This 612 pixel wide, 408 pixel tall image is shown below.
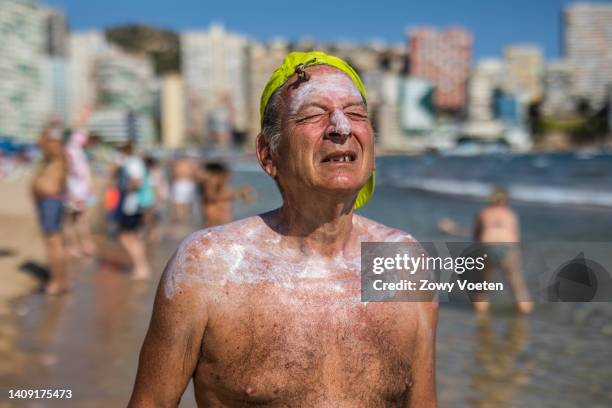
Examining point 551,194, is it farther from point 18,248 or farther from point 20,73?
point 20,73

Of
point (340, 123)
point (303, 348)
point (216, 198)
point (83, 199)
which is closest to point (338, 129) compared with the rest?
point (340, 123)

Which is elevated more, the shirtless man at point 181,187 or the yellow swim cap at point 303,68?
the shirtless man at point 181,187

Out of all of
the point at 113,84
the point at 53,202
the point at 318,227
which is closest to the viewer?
the point at 318,227

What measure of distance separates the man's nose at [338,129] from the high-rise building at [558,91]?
16399cm

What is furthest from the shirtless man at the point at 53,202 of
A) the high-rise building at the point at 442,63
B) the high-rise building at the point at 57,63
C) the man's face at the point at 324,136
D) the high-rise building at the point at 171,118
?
the high-rise building at the point at 442,63

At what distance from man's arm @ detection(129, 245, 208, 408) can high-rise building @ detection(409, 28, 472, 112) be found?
17157 cm

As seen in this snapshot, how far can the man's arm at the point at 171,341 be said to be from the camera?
1.76 meters

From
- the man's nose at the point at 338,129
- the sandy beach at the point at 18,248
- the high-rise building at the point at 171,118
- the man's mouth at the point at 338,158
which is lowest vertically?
the sandy beach at the point at 18,248

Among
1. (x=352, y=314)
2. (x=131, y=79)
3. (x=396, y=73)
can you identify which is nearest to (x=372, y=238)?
(x=352, y=314)

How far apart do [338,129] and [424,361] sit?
62cm

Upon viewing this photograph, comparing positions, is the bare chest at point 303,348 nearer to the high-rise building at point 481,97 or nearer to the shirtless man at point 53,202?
the shirtless man at point 53,202

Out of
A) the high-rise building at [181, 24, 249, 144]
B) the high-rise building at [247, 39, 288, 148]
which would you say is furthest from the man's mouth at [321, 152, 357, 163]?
the high-rise building at [181, 24, 249, 144]

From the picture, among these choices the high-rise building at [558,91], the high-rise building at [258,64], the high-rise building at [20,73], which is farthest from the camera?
the high-rise building at [558,91]

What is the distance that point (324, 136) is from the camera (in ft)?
5.88
